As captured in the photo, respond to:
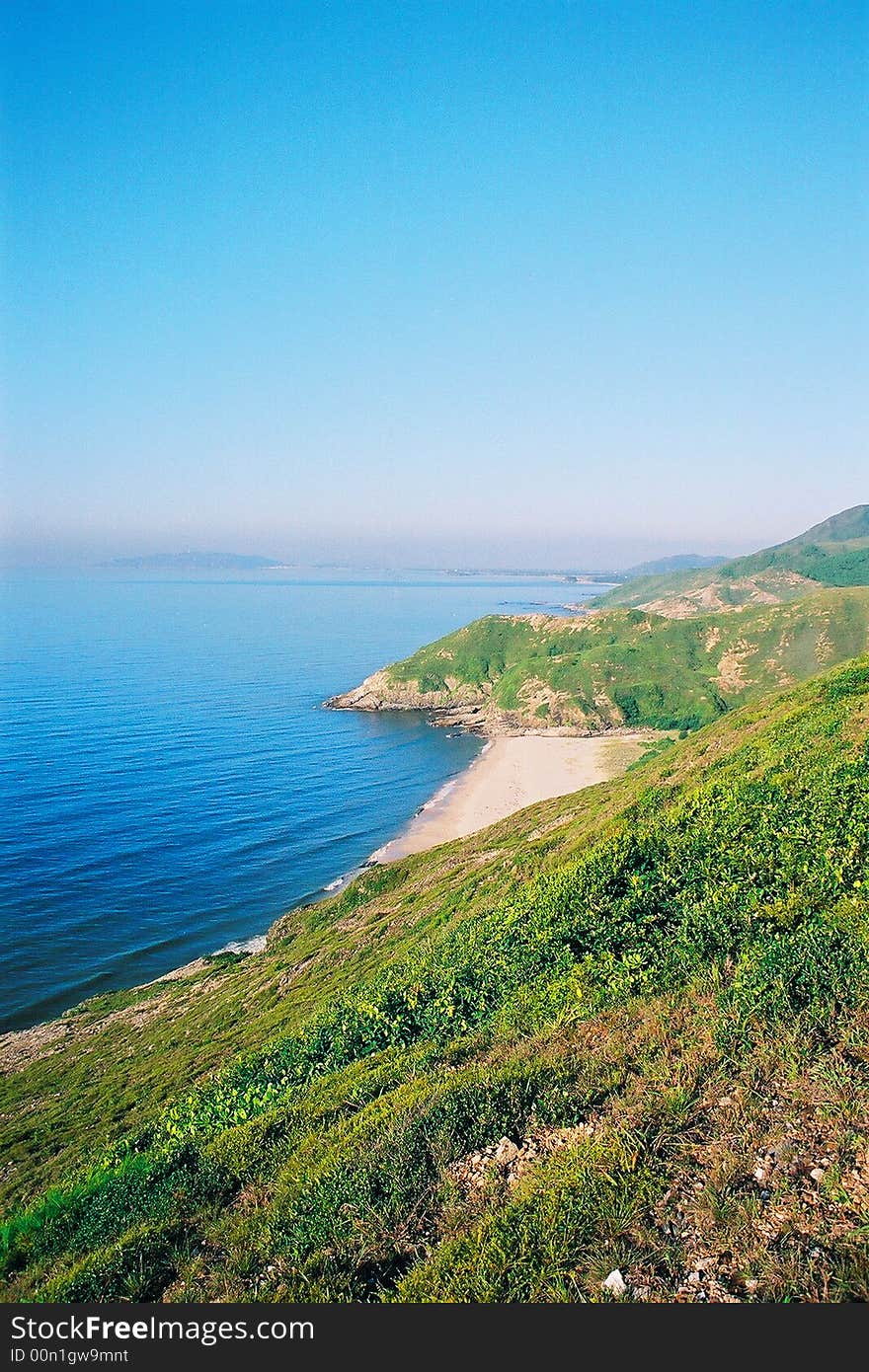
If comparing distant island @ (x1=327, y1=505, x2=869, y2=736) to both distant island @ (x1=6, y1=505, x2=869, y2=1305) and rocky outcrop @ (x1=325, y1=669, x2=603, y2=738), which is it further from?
distant island @ (x1=6, y1=505, x2=869, y2=1305)

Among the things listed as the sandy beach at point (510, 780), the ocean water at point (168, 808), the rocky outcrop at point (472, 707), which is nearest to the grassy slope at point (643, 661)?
the rocky outcrop at point (472, 707)

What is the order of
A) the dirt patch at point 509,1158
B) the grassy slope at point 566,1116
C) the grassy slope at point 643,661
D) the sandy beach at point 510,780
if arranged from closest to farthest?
the grassy slope at point 566,1116 → the dirt patch at point 509,1158 → the sandy beach at point 510,780 → the grassy slope at point 643,661

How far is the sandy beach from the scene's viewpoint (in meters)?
65.2

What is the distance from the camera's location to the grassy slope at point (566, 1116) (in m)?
6.48

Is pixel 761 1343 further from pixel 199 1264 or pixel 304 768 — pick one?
pixel 304 768

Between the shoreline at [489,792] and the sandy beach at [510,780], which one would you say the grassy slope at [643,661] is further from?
the sandy beach at [510,780]

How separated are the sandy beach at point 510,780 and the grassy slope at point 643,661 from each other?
973 cm

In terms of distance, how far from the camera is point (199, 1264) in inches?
298

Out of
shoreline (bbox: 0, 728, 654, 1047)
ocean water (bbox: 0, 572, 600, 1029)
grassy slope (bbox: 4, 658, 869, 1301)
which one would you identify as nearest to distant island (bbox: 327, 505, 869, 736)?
shoreline (bbox: 0, 728, 654, 1047)

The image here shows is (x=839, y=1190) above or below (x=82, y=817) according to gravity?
above

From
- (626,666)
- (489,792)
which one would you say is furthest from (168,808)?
(626,666)

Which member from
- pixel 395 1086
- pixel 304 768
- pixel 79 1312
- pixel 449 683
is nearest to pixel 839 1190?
pixel 395 1086

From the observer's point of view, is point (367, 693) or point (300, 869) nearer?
point (300, 869)

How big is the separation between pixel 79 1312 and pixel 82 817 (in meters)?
65.0
